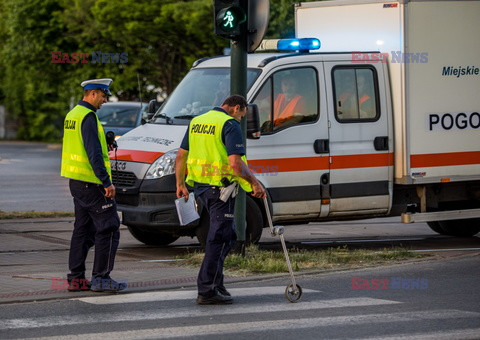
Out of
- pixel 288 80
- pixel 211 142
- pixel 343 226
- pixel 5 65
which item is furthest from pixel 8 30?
pixel 211 142

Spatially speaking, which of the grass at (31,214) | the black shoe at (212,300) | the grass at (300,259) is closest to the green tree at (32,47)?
the grass at (31,214)

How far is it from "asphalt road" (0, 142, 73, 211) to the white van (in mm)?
4974

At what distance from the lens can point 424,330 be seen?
24.3ft

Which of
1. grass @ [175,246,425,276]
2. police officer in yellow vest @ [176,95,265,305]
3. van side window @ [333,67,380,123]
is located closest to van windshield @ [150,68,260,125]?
van side window @ [333,67,380,123]

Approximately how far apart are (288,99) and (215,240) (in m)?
3.39

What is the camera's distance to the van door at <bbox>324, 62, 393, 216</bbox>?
1166cm

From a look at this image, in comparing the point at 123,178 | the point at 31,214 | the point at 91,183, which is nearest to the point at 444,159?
the point at 123,178

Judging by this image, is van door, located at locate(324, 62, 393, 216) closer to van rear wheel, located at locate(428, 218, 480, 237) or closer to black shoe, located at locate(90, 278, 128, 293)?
van rear wheel, located at locate(428, 218, 480, 237)

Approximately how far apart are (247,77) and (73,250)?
320 cm

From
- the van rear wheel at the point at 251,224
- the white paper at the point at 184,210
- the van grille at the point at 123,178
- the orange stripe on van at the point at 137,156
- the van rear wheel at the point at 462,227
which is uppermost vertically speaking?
the orange stripe on van at the point at 137,156

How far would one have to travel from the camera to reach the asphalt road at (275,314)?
7.30 meters

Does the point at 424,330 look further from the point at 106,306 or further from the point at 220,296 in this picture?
the point at 106,306

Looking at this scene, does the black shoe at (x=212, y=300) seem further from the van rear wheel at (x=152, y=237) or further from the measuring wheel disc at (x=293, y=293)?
the van rear wheel at (x=152, y=237)

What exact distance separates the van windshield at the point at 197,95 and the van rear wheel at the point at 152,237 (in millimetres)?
1371
